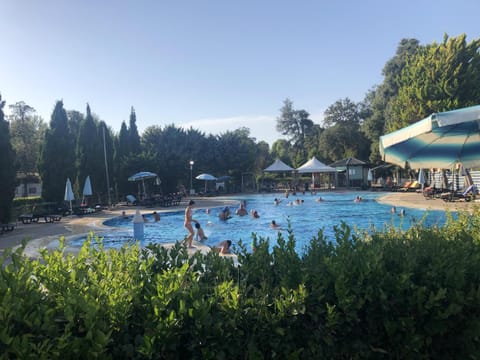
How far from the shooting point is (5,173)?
15391 millimetres

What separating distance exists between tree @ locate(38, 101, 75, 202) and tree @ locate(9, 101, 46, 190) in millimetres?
24355

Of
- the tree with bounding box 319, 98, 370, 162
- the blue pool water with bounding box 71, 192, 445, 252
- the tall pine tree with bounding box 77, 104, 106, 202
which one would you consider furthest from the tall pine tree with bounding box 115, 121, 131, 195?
the tree with bounding box 319, 98, 370, 162

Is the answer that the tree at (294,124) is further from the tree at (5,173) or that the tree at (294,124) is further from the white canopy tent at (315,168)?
the tree at (5,173)

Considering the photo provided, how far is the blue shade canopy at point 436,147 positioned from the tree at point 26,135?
46.3 metres

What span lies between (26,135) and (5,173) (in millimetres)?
41623

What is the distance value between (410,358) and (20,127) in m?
60.1

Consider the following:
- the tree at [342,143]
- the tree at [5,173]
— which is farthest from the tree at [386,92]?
the tree at [5,173]

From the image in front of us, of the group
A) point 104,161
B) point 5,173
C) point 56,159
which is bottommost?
point 5,173

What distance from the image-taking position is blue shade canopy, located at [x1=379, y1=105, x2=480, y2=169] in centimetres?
494

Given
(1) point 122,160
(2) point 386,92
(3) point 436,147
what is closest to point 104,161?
(1) point 122,160

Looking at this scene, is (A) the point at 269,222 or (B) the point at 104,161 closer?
(A) the point at 269,222

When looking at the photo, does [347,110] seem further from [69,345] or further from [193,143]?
[69,345]

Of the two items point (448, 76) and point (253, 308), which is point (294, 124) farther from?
point (253, 308)

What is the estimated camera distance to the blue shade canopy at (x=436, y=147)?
494 cm
